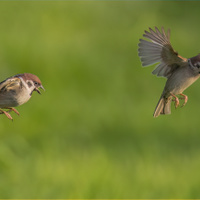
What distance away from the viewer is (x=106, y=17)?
1842 centimetres

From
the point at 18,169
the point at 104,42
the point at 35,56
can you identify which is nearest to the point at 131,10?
the point at 104,42

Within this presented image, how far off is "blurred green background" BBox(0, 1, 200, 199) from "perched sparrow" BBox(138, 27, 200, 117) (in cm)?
595

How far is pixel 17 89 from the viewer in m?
2.04

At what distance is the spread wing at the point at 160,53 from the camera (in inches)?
93.0

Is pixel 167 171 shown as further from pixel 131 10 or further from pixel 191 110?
pixel 131 10

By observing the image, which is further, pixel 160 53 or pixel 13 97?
pixel 160 53

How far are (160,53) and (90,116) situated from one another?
10287mm

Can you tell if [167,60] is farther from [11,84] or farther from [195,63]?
[11,84]

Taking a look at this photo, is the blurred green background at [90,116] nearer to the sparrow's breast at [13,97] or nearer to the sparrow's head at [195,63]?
the sparrow's head at [195,63]

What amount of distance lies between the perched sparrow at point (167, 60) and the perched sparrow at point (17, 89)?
0.49m

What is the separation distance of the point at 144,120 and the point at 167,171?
2711 millimetres

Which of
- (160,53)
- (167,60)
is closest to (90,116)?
(167,60)

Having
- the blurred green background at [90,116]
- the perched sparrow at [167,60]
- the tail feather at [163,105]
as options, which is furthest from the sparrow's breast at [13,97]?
the blurred green background at [90,116]

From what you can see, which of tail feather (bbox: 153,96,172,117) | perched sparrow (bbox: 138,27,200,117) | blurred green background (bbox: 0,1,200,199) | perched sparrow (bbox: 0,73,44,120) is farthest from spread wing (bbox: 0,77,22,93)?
blurred green background (bbox: 0,1,200,199)
